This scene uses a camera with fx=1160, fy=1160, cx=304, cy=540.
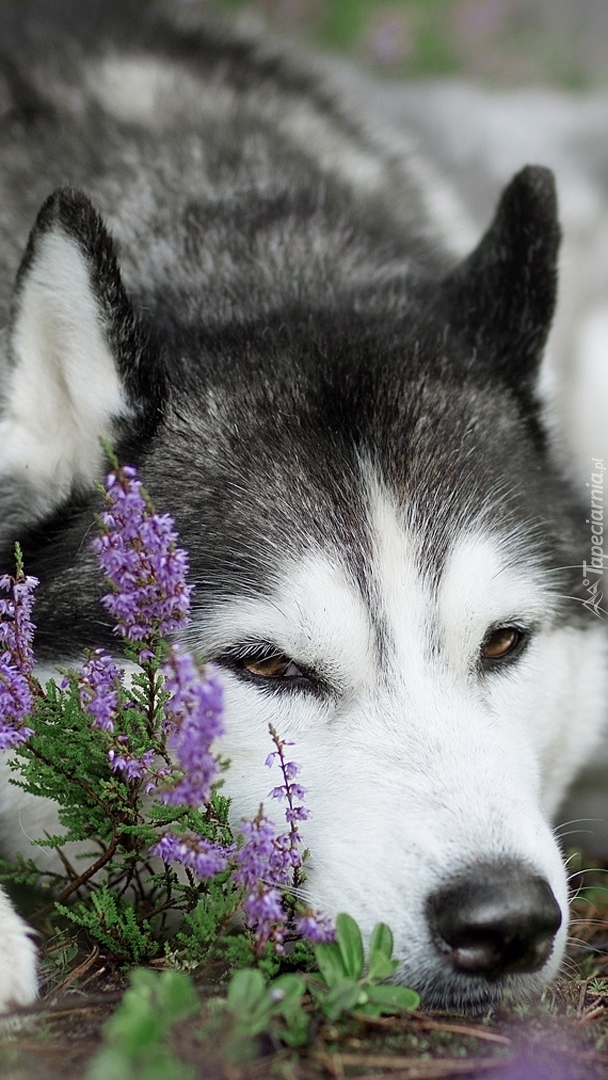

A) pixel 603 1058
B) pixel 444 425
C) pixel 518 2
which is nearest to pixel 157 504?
pixel 444 425

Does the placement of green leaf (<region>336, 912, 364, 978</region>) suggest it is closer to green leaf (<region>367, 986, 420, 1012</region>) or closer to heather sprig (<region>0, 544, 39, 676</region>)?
green leaf (<region>367, 986, 420, 1012</region>)

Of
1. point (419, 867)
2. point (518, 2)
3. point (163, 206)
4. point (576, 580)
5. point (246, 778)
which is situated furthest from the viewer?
point (518, 2)

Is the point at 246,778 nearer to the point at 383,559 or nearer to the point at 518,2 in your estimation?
the point at 383,559

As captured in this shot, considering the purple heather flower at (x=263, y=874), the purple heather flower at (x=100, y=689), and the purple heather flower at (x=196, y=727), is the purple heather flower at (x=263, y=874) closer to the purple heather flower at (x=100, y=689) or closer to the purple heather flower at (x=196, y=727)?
the purple heather flower at (x=196, y=727)

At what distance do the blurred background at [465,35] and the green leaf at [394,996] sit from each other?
7.37 metres

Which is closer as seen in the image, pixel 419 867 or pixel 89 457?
pixel 419 867

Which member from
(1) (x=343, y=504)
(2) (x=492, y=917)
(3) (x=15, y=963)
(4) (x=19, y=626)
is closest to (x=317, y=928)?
(2) (x=492, y=917)

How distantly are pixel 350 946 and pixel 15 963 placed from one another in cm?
69

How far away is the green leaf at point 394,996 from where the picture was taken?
205 centimetres

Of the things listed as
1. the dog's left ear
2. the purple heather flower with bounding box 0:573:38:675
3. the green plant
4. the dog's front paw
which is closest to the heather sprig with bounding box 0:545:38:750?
the purple heather flower with bounding box 0:573:38:675

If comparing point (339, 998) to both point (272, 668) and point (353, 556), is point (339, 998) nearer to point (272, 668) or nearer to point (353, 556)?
point (272, 668)

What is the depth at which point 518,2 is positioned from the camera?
9391 millimetres

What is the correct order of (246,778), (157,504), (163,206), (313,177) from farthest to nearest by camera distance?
(313,177) → (163,206) → (157,504) → (246,778)

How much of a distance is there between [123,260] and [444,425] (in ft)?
3.48
